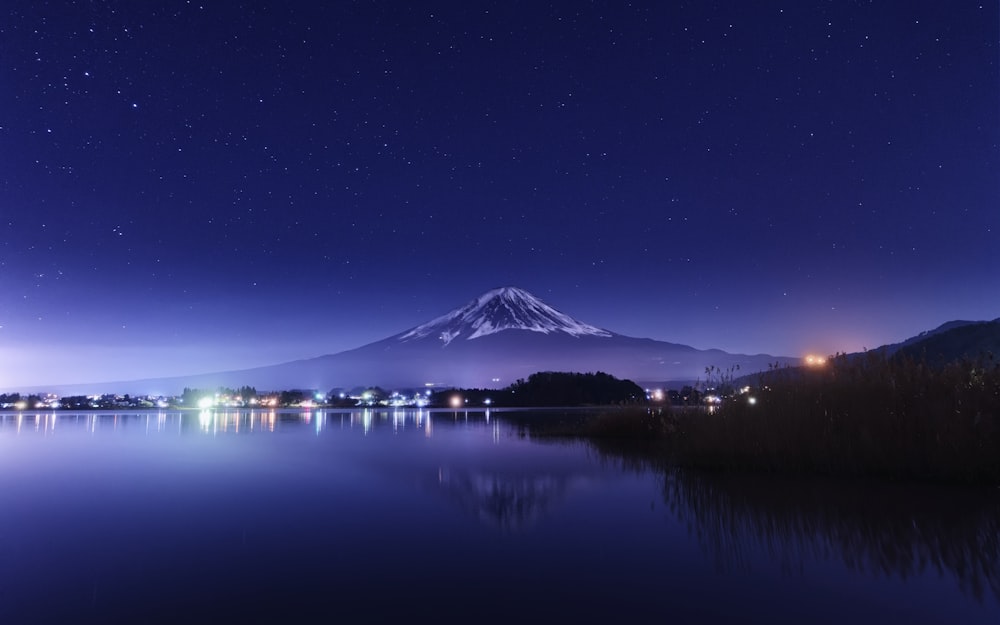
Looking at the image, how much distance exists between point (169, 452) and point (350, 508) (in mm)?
12760

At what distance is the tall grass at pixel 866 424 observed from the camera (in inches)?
394

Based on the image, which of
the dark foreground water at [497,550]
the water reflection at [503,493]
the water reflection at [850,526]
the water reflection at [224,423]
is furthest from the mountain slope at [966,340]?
the dark foreground water at [497,550]

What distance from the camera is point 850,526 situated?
23.5ft

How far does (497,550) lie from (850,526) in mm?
4217

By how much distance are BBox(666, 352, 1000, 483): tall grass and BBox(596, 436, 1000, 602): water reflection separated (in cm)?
69

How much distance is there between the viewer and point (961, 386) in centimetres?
1042

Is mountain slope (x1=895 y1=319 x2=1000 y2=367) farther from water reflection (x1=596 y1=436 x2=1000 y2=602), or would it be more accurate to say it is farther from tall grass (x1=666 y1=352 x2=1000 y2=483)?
water reflection (x1=596 y1=436 x2=1000 y2=602)

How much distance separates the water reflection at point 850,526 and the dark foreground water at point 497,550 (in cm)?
3

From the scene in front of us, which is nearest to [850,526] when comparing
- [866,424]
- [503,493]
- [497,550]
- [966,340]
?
[497,550]

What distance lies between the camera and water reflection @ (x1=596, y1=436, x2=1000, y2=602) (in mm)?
5744

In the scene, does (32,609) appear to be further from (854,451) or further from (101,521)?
(854,451)

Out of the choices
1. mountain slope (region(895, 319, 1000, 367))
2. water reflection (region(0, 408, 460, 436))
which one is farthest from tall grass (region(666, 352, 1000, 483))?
mountain slope (region(895, 319, 1000, 367))

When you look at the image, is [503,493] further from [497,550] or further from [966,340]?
[966,340]

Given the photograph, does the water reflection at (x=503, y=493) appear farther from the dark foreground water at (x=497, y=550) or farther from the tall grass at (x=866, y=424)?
the tall grass at (x=866, y=424)
